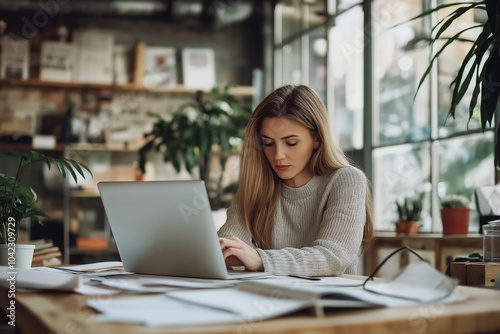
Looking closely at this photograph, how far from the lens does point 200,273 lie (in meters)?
1.48

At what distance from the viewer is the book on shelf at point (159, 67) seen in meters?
6.47

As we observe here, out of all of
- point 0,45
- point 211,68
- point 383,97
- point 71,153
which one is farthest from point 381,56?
point 0,45

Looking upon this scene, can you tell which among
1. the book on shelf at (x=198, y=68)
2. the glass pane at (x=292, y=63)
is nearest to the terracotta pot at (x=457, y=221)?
the glass pane at (x=292, y=63)

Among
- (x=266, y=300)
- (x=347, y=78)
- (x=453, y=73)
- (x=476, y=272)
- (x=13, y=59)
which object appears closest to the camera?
(x=266, y=300)

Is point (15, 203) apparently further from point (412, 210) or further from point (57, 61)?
point (57, 61)

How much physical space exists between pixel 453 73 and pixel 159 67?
317cm

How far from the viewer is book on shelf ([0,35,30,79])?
614 cm

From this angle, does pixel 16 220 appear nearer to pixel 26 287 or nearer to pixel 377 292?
pixel 26 287

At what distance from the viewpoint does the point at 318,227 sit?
84.8 inches

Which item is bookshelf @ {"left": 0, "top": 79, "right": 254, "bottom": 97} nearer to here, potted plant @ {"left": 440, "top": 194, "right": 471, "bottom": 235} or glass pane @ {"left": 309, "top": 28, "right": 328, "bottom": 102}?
glass pane @ {"left": 309, "top": 28, "right": 328, "bottom": 102}

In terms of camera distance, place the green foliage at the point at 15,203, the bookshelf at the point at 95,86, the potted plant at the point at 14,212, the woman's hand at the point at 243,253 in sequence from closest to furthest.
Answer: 1. the woman's hand at the point at 243,253
2. the potted plant at the point at 14,212
3. the green foliage at the point at 15,203
4. the bookshelf at the point at 95,86

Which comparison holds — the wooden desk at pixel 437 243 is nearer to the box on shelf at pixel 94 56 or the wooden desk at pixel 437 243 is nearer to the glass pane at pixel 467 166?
the glass pane at pixel 467 166

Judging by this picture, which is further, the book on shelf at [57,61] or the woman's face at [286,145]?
the book on shelf at [57,61]

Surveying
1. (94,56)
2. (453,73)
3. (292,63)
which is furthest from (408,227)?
(94,56)
